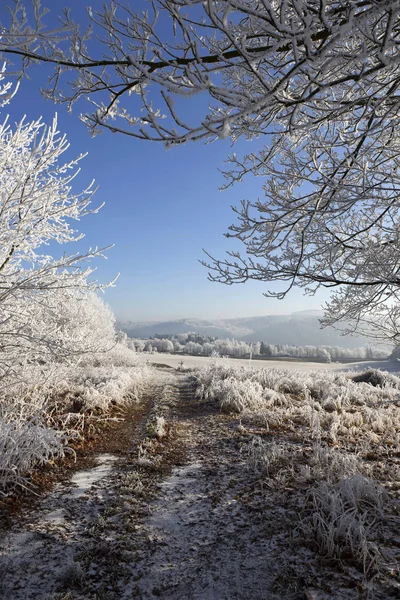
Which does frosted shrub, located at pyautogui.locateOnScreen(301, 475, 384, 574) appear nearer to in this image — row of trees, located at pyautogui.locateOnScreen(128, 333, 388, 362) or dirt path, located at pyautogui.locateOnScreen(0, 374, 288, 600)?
dirt path, located at pyautogui.locateOnScreen(0, 374, 288, 600)

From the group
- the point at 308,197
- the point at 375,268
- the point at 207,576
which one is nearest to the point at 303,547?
the point at 207,576

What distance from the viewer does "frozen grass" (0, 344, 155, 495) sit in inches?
152

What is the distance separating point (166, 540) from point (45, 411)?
11.8 ft

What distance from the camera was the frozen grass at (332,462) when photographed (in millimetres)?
2572

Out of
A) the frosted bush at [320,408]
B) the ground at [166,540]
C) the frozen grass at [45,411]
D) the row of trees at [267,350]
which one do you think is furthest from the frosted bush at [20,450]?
the row of trees at [267,350]

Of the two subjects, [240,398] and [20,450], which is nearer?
[20,450]

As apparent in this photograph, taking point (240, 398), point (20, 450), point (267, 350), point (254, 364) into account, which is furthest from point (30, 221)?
point (267, 350)

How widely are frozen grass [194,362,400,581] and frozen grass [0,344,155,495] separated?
Result: 7.93 feet

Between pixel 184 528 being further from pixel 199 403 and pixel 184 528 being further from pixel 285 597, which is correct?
pixel 199 403

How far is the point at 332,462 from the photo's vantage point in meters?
3.71

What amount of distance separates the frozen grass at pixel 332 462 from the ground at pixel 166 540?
150 millimetres

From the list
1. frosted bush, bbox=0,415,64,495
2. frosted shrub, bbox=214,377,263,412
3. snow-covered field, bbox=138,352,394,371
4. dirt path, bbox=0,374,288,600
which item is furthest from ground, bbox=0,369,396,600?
snow-covered field, bbox=138,352,394,371

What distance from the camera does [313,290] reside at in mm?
4352

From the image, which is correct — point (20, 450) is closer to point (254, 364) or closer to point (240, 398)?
point (240, 398)
